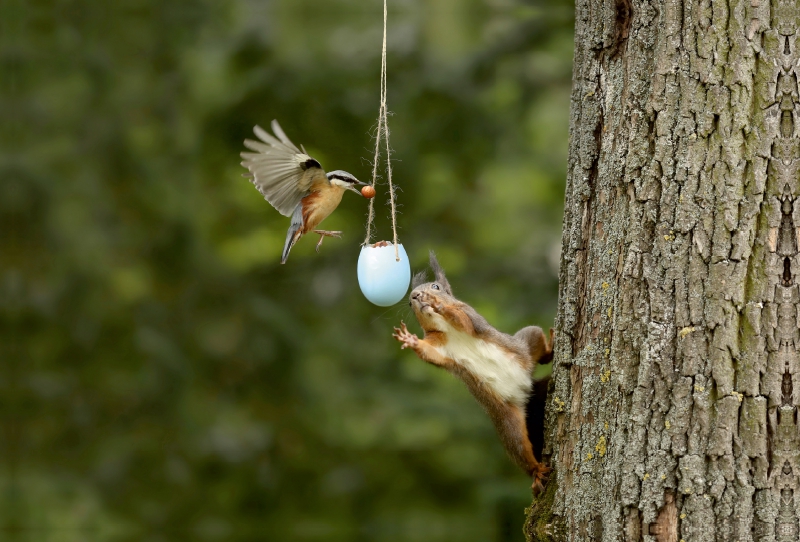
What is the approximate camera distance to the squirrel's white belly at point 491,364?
256 cm

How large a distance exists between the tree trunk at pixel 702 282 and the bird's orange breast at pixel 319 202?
91 centimetres

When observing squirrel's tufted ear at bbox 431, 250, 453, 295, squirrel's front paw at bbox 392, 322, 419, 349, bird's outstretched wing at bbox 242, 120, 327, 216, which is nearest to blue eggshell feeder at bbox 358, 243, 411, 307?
squirrel's front paw at bbox 392, 322, 419, 349

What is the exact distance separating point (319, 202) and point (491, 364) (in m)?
0.81

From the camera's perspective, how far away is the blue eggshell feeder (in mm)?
2393

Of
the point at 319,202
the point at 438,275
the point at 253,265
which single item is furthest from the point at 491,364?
the point at 253,265

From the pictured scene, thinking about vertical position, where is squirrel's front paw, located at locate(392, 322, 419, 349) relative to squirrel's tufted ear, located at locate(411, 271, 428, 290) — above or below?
below

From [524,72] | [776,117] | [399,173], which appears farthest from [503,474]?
[776,117]

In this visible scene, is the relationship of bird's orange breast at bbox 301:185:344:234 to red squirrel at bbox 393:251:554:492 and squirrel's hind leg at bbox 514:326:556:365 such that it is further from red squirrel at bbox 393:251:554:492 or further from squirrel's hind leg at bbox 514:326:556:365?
squirrel's hind leg at bbox 514:326:556:365

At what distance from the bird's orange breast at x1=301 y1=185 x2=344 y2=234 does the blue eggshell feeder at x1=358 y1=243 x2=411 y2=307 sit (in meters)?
0.21

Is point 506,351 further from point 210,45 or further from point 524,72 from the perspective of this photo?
point 210,45

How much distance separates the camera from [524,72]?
4539 millimetres

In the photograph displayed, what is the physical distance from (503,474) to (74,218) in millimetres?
2900

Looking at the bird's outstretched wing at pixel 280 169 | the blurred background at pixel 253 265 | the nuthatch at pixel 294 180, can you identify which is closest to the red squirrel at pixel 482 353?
the nuthatch at pixel 294 180

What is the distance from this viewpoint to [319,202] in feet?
8.23
